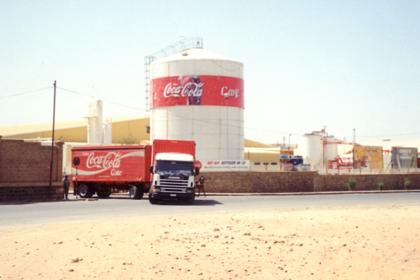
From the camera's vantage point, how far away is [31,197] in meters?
35.1

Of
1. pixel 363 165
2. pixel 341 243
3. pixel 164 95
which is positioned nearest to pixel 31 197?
pixel 164 95

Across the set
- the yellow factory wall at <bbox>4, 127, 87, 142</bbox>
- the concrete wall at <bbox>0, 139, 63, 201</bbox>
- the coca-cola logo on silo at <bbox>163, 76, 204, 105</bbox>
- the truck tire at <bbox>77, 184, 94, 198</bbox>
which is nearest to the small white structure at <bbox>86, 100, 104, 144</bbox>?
the coca-cola logo on silo at <bbox>163, 76, 204, 105</bbox>

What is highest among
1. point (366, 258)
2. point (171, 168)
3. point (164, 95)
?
point (164, 95)

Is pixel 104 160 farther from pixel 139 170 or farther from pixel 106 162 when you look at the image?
pixel 139 170

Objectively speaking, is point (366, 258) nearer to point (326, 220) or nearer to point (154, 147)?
point (326, 220)

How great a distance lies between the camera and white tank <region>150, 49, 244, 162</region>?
4903 cm

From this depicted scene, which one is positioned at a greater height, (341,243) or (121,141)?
(121,141)

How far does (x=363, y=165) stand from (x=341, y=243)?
5681cm

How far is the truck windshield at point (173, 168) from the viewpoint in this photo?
101ft

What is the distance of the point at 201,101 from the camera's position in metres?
48.9

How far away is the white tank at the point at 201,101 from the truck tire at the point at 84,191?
12185mm

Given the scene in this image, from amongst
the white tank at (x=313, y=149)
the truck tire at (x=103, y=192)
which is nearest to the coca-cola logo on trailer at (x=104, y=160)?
the truck tire at (x=103, y=192)

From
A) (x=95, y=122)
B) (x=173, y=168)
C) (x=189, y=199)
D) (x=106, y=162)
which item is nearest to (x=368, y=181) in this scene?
(x=106, y=162)

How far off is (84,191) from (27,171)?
5303mm
